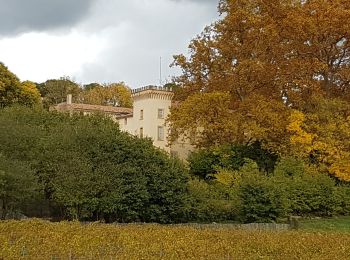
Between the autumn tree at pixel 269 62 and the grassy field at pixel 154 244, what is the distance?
2135 cm

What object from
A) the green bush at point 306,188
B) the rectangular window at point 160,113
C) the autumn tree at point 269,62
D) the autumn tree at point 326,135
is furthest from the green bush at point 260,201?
the rectangular window at point 160,113

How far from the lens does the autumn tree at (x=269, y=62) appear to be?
44719 mm

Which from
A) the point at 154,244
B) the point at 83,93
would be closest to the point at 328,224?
the point at 154,244

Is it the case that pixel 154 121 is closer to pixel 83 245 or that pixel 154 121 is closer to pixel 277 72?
pixel 277 72

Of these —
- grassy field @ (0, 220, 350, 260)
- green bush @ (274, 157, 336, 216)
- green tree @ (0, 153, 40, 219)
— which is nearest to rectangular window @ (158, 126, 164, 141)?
green bush @ (274, 157, 336, 216)

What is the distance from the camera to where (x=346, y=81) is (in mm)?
46312

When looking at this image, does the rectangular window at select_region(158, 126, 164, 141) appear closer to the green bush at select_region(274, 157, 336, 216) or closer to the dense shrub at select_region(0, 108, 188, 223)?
the green bush at select_region(274, 157, 336, 216)

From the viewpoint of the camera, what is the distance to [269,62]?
48062mm

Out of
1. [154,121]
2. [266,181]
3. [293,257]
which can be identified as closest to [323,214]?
[266,181]

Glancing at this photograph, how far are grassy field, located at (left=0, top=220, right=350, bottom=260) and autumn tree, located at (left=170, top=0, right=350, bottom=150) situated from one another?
70.0 ft

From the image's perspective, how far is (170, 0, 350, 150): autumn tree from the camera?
44.7m

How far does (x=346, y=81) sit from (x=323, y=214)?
419 inches

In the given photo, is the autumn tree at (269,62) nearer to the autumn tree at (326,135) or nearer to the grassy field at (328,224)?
the autumn tree at (326,135)

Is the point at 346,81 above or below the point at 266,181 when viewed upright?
above
